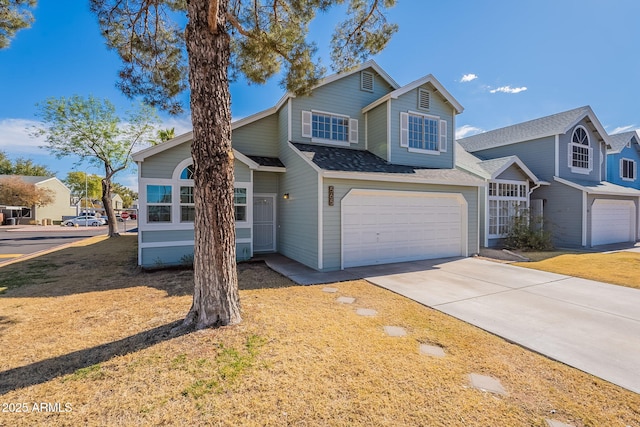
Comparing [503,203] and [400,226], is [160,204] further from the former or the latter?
[503,203]

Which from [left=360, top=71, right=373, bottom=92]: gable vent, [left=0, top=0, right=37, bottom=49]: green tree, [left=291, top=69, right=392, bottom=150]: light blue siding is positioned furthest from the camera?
[left=360, top=71, right=373, bottom=92]: gable vent

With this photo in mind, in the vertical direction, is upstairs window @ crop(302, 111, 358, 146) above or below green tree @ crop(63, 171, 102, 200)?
below

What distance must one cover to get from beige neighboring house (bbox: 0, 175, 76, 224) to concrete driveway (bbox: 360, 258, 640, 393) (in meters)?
45.4

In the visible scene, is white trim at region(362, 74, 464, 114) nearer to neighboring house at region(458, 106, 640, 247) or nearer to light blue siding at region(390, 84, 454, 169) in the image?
light blue siding at region(390, 84, 454, 169)

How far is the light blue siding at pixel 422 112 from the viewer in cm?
1105

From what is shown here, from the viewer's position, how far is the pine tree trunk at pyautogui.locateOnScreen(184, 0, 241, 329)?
4.33 meters

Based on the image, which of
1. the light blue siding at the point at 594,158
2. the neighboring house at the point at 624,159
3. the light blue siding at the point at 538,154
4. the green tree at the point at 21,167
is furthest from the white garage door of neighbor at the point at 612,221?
the green tree at the point at 21,167

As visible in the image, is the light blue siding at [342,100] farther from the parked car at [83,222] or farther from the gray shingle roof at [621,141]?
the parked car at [83,222]

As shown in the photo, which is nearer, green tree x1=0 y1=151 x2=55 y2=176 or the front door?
the front door

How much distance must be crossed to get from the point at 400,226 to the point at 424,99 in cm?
577

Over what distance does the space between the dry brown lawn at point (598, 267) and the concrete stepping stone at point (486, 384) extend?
6806mm

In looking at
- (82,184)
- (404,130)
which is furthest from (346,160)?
(82,184)

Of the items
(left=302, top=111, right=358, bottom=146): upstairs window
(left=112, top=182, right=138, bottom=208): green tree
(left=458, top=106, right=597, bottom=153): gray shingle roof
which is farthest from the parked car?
(left=112, top=182, right=138, bottom=208): green tree

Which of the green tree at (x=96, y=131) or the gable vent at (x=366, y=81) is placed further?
the green tree at (x=96, y=131)
